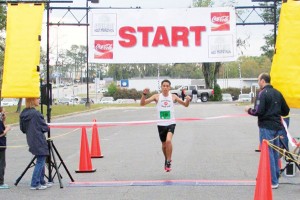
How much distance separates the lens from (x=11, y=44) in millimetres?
10258

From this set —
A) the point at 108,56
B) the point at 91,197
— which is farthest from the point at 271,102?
the point at 108,56

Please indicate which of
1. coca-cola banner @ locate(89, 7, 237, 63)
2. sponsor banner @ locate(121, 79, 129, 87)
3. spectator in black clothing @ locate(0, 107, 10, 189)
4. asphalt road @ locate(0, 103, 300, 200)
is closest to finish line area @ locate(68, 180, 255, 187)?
asphalt road @ locate(0, 103, 300, 200)

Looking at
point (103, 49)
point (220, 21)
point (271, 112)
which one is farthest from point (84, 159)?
point (220, 21)

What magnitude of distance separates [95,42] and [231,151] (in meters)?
5.28

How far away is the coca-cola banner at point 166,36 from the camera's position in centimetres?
1296

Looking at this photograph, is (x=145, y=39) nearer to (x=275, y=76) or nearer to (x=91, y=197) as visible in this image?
(x=275, y=76)

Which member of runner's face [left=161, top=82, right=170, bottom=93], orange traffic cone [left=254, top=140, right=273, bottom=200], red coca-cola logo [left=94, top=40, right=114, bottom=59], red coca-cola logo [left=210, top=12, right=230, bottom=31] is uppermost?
red coca-cola logo [left=210, top=12, right=230, bottom=31]

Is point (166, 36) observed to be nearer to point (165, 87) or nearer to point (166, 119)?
point (165, 87)

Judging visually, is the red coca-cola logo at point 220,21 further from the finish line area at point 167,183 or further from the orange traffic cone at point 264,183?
the orange traffic cone at point 264,183

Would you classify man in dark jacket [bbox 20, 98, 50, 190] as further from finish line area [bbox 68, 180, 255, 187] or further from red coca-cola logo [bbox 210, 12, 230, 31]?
red coca-cola logo [bbox 210, 12, 230, 31]

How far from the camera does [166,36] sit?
1314cm

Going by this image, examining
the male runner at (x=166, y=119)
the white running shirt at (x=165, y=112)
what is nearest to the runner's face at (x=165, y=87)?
the male runner at (x=166, y=119)

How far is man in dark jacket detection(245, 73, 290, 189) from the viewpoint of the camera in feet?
30.6

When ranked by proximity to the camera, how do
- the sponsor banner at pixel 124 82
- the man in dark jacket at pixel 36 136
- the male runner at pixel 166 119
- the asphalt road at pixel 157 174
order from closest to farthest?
1. the asphalt road at pixel 157 174
2. the man in dark jacket at pixel 36 136
3. the male runner at pixel 166 119
4. the sponsor banner at pixel 124 82
